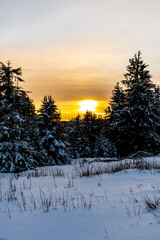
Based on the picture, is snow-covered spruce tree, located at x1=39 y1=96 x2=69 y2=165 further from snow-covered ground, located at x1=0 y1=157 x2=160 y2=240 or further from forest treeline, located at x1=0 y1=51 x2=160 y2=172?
snow-covered ground, located at x1=0 y1=157 x2=160 y2=240

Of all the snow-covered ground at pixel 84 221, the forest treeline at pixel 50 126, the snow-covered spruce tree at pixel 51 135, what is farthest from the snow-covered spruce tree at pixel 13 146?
the snow-covered ground at pixel 84 221

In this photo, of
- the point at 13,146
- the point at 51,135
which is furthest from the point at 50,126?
the point at 13,146

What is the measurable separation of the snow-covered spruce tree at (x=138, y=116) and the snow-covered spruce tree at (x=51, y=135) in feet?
23.8

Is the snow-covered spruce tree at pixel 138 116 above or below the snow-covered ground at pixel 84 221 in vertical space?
above

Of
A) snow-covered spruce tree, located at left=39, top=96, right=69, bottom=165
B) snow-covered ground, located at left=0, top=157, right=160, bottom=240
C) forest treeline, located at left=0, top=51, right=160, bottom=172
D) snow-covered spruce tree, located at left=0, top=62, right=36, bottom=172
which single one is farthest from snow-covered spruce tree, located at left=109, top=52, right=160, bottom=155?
snow-covered ground, located at left=0, top=157, right=160, bottom=240

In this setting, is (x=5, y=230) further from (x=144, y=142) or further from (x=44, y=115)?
(x=44, y=115)

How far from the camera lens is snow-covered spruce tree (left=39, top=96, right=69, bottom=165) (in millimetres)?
23188

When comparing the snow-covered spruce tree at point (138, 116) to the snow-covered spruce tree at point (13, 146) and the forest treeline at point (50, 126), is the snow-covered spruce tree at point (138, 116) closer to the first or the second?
the forest treeline at point (50, 126)

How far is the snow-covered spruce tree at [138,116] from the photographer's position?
2083cm

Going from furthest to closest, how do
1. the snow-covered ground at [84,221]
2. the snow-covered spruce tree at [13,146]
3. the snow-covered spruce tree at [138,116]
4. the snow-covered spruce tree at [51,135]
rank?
1. the snow-covered spruce tree at [51,135]
2. the snow-covered spruce tree at [138,116]
3. the snow-covered spruce tree at [13,146]
4. the snow-covered ground at [84,221]

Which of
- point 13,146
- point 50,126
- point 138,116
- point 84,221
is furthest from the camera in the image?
point 50,126

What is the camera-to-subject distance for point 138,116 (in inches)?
835

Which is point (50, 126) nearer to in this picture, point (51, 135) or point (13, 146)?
point (51, 135)

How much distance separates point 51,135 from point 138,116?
10.6 metres
